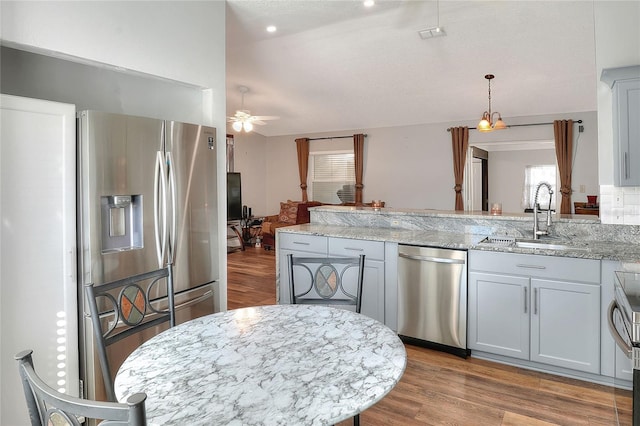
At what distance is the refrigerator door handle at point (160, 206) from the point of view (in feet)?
8.00

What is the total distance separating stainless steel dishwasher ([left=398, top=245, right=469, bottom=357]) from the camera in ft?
9.78

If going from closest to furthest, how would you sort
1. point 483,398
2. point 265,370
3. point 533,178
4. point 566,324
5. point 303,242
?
point 265,370, point 483,398, point 566,324, point 303,242, point 533,178

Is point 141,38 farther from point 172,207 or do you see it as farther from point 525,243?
point 525,243

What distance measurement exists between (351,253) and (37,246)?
234 centimetres

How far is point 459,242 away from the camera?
306cm

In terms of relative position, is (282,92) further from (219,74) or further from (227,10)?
(219,74)

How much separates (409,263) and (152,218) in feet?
6.50

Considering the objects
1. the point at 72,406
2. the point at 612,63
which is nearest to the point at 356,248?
the point at 612,63

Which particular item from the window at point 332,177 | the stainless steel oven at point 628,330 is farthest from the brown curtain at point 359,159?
the stainless steel oven at point 628,330

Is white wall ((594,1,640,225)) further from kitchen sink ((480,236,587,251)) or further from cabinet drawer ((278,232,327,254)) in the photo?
cabinet drawer ((278,232,327,254))

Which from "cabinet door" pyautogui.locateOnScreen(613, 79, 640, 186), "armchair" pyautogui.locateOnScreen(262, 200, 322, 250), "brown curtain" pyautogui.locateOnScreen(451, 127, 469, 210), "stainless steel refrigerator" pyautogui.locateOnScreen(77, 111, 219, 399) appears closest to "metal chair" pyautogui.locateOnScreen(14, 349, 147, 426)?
"stainless steel refrigerator" pyautogui.locateOnScreen(77, 111, 219, 399)

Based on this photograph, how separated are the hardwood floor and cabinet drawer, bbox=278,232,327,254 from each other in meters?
1.26

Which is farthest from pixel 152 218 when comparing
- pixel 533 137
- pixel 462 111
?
pixel 533 137

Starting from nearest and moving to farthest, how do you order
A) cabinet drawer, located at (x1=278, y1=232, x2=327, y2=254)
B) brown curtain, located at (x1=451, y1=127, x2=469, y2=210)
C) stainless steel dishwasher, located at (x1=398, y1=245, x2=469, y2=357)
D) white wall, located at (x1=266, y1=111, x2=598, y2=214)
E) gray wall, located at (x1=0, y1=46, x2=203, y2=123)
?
gray wall, located at (x1=0, y1=46, x2=203, y2=123)
stainless steel dishwasher, located at (x1=398, y1=245, x2=469, y2=357)
cabinet drawer, located at (x1=278, y1=232, x2=327, y2=254)
white wall, located at (x1=266, y1=111, x2=598, y2=214)
brown curtain, located at (x1=451, y1=127, x2=469, y2=210)
